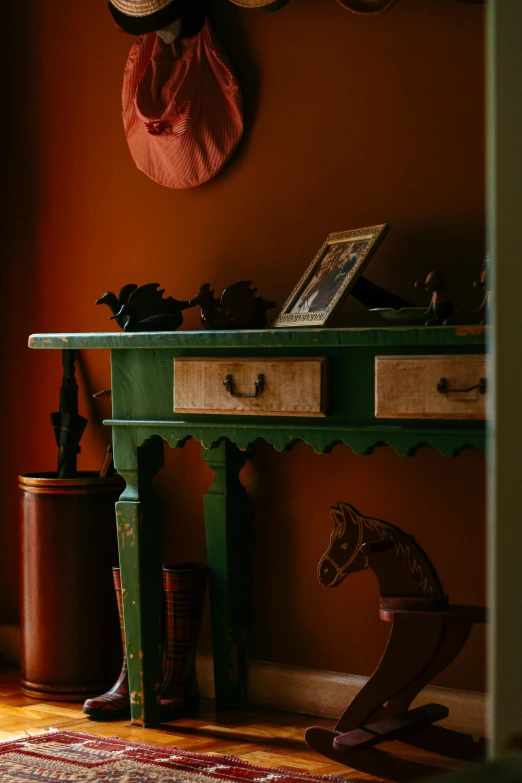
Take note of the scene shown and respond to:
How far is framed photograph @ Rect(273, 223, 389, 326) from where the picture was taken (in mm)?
2279

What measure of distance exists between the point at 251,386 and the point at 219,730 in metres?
0.88

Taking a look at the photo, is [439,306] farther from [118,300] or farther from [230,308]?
[118,300]

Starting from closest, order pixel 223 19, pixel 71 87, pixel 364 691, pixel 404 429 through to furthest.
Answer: pixel 404 429
pixel 364 691
pixel 223 19
pixel 71 87

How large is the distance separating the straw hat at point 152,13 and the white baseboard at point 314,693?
1745mm

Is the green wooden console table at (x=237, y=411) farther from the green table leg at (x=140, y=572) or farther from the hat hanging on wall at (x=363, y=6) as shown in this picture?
the hat hanging on wall at (x=363, y=6)

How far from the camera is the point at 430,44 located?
2453 millimetres

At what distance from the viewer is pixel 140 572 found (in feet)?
8.11

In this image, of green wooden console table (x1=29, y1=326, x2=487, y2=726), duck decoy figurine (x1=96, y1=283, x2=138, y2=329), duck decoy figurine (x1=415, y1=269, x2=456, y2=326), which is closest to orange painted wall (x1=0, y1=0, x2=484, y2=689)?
green wooden console table (x1=29, y1=326, x2=487, y2=726)

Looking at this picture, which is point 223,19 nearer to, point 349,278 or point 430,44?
point 430,44

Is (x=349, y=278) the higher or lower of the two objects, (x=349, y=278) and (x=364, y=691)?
the higher

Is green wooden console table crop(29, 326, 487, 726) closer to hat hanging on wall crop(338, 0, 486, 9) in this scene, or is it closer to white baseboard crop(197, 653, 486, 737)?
white baseboard crop(197, 653, 486, 737)

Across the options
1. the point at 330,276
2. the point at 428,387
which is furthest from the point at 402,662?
the point at 330,276

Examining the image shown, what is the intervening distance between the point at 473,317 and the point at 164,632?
44.2 inches
